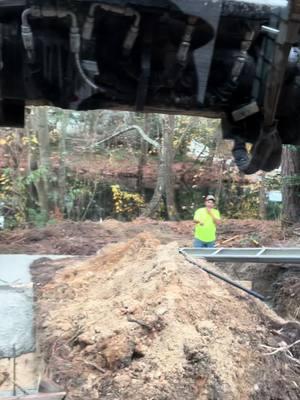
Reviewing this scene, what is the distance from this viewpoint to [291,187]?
31.1ft

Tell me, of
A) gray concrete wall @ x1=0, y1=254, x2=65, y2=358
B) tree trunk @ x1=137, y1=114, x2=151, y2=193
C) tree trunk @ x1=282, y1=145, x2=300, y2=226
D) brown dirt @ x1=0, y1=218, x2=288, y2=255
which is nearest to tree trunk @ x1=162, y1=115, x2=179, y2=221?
tree trunk @ x1=137, y1=114, x2=151, y2=193

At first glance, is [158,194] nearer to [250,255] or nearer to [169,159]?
[169,159]

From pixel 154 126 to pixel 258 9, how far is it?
1654 cm

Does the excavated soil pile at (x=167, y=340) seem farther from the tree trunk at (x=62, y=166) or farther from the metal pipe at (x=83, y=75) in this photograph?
the tree trunk at (x=62, y=166)

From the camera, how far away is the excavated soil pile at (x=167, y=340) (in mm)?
3660

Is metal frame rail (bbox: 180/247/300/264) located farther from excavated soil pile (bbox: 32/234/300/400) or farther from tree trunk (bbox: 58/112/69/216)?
tree trunk (bbox: 58/112/69/216)

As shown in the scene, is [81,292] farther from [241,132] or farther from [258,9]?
[258,9]

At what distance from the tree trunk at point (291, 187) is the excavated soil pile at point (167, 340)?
4754mm

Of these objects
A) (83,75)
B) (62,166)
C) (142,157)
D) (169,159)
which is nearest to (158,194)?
(169,159)

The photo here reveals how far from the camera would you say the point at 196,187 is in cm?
2022

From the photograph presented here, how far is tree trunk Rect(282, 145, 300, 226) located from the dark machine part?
19.7 feet

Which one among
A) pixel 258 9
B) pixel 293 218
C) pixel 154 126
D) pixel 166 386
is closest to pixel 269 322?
pixel 166 386

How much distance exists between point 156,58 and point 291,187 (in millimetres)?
6760

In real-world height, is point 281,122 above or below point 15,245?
above
